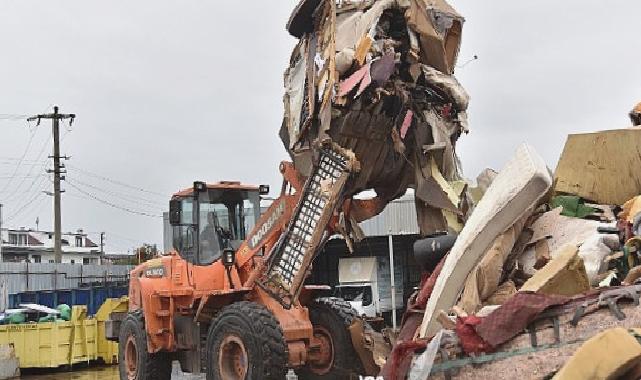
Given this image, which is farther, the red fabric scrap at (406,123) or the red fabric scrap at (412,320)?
the red fabric scrap at (406,123)

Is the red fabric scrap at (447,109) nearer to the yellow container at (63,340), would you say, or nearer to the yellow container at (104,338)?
the yellow container at (63,340)

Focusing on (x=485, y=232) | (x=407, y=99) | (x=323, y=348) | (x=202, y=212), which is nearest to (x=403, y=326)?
(x=485, y=232)

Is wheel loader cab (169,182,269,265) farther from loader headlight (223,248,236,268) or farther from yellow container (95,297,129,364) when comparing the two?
yellow container (95,297,129,364)

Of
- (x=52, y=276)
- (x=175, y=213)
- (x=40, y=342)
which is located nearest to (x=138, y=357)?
(x=175, y=213)

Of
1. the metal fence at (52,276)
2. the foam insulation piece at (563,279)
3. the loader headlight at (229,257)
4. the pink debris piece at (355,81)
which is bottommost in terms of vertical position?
the foam insulation piece at (563,279)

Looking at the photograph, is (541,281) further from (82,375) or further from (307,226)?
(82,375)

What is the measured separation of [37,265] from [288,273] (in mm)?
20568

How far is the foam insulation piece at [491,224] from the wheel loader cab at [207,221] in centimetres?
572

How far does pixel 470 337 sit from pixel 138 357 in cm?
766

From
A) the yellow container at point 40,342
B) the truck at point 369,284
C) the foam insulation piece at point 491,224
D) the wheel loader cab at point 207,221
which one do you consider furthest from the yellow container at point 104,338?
the foam insulation piece at point 491,224

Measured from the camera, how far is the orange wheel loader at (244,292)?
7.79m

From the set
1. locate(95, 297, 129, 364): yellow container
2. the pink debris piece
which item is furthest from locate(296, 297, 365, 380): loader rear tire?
locate(95, 297, 129, 364): yellow container

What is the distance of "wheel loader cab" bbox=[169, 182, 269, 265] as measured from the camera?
31.6 ft

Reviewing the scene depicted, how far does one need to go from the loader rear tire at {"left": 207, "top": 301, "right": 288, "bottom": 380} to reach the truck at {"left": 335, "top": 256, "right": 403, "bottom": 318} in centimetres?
1171
